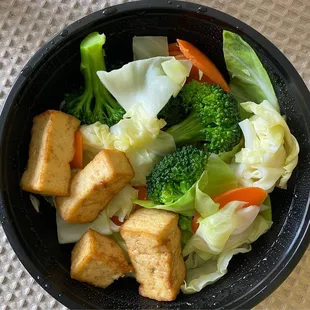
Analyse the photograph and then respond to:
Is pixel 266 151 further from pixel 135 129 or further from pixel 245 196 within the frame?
pixel 135 129

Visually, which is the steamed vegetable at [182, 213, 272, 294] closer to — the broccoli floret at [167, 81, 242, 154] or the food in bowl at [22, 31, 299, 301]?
the food in bowl at [22, 31, 299, 301]

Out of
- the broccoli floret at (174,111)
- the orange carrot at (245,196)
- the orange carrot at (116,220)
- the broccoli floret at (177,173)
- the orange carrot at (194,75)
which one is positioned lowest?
the orange carrot at (116,220)

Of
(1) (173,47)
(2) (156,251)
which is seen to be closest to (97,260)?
(2) (156,251)

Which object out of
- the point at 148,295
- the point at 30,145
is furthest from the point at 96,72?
the point at 148,295

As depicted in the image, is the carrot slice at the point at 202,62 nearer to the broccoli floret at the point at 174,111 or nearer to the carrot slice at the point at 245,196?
the broccoli floret at the point at 174,111

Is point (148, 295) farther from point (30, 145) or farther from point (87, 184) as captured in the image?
point (30, 145)

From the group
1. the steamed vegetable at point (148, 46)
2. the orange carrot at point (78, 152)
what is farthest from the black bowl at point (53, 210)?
the orange carrot at point (78, 152)

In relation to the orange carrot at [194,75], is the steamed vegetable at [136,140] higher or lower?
lower
